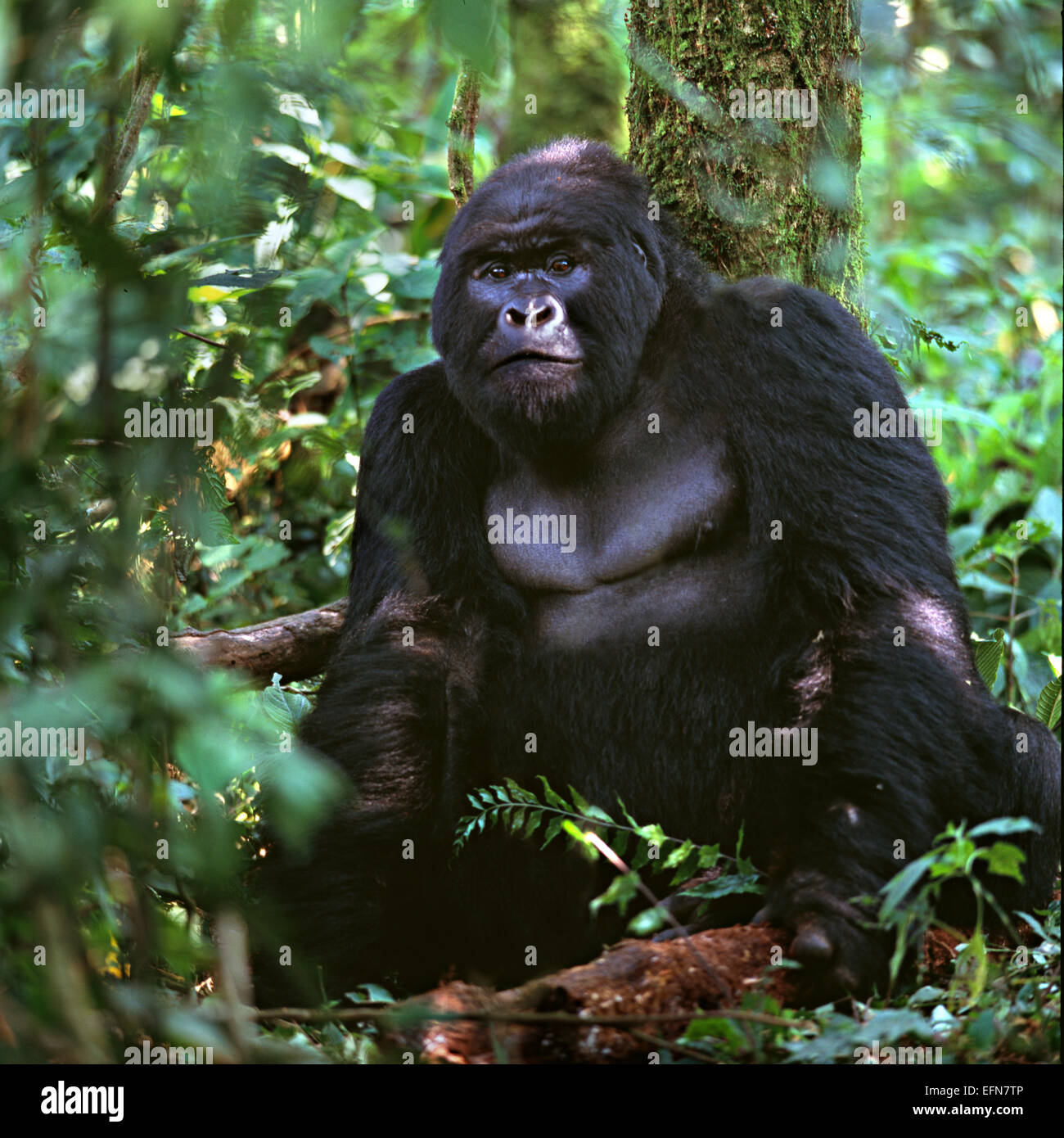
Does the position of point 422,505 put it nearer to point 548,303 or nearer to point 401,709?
point 401,709

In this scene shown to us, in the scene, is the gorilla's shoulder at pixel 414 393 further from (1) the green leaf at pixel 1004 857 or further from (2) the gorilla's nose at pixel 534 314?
(1) the green leaf at pixel 1004 857

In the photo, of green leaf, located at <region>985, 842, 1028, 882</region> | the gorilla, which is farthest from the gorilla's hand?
green leaf, located at <region>985, 842, 1028, 882</region>

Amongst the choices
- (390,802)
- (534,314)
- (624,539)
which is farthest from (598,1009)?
(534,314)

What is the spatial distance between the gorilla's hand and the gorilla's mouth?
1.78 m

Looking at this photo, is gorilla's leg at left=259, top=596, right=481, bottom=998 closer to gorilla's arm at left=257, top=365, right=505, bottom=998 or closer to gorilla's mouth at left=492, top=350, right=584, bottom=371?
gorilla's arm at left=257, top=365, right=505, bottom=998

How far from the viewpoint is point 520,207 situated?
4309mm

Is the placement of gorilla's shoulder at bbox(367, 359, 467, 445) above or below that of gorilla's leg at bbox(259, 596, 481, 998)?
above

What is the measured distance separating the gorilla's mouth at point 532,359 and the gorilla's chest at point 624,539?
0.41 metres

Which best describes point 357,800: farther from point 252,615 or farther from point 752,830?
point 252,615

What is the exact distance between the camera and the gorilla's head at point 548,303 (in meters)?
4.12

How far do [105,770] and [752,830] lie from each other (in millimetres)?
2537

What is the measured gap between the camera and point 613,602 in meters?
4.25

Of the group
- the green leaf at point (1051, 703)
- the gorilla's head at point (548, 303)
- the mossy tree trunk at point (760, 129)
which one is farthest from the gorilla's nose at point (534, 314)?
the green leaf at point (1051, 703)

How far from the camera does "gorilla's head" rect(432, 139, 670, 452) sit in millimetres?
4121
